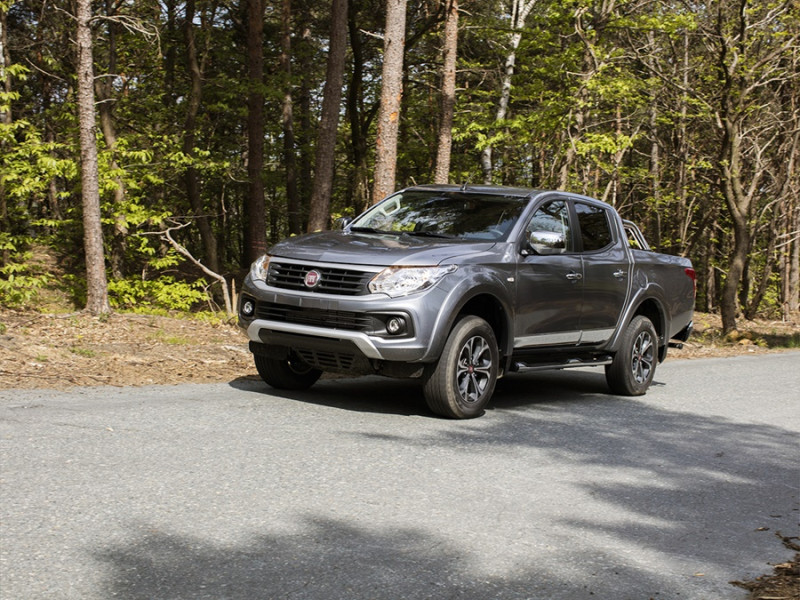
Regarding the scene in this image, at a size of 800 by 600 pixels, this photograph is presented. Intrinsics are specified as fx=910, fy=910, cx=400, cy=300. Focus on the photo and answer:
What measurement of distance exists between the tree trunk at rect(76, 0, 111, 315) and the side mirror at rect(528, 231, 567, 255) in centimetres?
977

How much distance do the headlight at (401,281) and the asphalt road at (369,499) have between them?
3.69 ft

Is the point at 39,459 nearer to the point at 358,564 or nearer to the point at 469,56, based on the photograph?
the point at 358,564

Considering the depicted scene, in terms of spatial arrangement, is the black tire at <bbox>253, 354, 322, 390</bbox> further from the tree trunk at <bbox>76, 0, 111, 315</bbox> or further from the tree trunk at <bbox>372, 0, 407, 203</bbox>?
the tree trunk at <bbox>76, 0, 111, 315</bbox>

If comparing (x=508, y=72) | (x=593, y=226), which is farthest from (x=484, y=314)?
(x=508, y=72)

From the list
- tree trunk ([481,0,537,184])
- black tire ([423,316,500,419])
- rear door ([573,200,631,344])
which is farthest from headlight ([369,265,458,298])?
tree trunk ([481,0,537,184])

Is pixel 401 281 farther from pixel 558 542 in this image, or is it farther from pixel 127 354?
pixel 127 354

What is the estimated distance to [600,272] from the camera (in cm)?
995

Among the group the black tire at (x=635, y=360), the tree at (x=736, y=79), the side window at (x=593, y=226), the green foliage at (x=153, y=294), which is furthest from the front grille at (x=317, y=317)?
the tree at (x=736, y=79)

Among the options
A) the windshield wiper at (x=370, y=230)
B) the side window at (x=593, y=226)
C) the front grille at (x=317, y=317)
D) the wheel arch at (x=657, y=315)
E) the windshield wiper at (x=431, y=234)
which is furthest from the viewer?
the wheel arch at (x=657, y=315)

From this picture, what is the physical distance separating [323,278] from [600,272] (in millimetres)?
3504

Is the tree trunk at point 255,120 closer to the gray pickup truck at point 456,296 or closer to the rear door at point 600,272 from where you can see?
the rear door at point 600,272

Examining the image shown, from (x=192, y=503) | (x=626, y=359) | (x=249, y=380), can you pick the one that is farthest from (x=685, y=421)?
(x=192, y=503)

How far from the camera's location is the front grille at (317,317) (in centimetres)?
765

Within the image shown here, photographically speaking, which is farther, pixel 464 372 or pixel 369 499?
pixel 464 372
